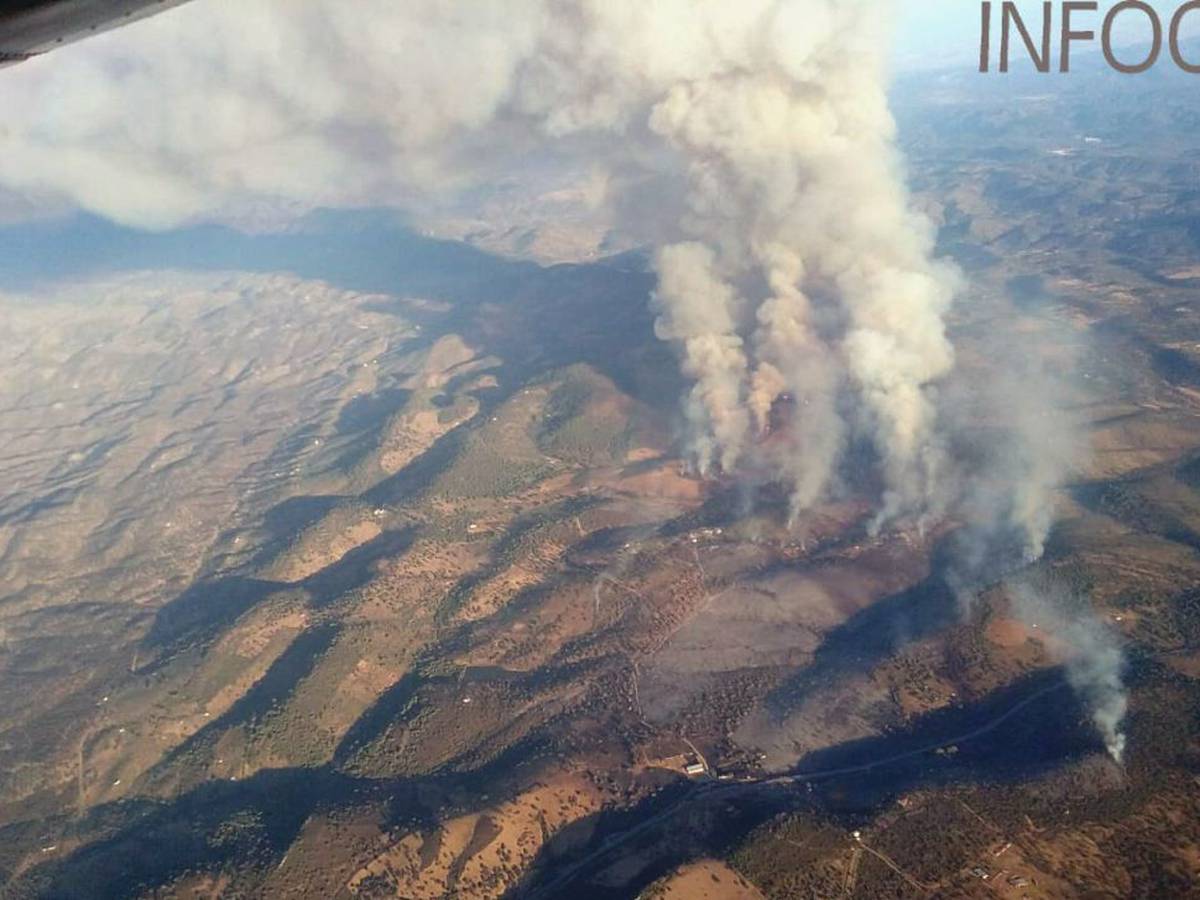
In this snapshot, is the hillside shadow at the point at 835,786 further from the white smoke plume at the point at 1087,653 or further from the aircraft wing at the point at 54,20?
the aircraft wing at the point at 54,20

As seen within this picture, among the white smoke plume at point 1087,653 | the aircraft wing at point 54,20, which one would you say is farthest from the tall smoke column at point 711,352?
the aircraft wing at point 54,20

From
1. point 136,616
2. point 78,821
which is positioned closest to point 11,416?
point 136,616

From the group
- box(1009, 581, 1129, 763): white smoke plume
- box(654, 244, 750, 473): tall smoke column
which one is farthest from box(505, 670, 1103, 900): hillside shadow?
box(654, 244, 750, 473): tall smoke column

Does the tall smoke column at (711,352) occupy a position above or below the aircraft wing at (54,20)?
below

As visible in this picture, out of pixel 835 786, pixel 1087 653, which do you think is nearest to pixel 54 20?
pixel 835 786

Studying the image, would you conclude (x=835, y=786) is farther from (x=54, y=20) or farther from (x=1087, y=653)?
(x=54, y=20)

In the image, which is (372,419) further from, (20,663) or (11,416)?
(11,416)
